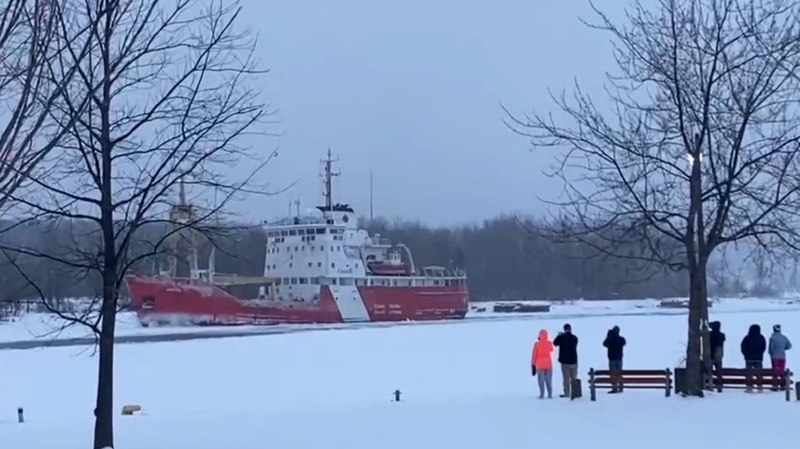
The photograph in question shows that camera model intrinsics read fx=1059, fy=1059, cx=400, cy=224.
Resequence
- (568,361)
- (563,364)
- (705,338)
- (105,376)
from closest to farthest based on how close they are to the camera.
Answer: (105,376)
(705,338)
(568,361)
(563,364)

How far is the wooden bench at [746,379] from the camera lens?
18688 millimetres

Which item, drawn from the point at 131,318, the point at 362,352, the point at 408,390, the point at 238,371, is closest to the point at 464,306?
the point at 131,318

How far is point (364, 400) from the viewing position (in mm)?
22391

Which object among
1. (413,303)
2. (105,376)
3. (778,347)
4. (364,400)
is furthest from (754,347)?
(413,303)

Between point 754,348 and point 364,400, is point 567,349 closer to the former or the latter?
point 754,348

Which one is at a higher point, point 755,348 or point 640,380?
point 755,348

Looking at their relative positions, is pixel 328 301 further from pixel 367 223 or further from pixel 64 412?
pixel 367 223

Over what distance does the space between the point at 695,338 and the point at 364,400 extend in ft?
24.3

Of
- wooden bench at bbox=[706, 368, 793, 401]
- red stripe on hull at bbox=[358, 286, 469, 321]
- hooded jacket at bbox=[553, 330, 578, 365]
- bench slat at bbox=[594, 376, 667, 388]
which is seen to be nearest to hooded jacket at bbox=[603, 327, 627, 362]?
bench slat at bbox=[594, 376, 667, 388]

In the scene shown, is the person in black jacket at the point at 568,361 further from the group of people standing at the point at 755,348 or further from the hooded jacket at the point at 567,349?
→ the group of people standing at the point at 755,348

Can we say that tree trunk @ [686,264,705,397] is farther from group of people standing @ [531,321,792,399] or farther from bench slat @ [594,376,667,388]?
group of people standing @ [531,321,792,399]

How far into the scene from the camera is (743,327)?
47156 mm

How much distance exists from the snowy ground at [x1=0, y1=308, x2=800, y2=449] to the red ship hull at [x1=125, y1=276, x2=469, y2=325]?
18861 mm

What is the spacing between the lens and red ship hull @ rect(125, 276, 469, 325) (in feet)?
204
